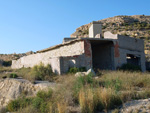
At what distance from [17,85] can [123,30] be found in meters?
35.2

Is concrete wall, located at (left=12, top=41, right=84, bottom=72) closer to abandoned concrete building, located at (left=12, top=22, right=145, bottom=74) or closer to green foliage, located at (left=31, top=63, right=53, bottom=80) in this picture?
abandoned concrete building, located at (left=12, top=22, right=145, bottom=74)

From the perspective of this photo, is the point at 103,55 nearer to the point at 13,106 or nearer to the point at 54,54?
the point at 54,54

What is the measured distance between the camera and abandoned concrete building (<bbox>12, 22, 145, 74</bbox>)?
553 inches

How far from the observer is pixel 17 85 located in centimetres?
1198

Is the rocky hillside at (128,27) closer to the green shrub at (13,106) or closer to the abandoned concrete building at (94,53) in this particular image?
the abandoned concrete building at (94,53)

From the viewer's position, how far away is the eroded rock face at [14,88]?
35.6ft

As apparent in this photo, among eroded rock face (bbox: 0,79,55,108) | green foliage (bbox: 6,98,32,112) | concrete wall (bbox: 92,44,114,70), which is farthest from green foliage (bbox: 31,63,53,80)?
concrete wall (bbox: 92,44,114,70)

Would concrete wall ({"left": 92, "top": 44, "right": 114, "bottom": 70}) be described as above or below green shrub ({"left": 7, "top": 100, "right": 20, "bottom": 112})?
above

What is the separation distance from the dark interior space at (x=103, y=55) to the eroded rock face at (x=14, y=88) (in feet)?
24.7

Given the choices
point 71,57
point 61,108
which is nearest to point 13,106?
point 61,108

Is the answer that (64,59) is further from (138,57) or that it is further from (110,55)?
(138,57)

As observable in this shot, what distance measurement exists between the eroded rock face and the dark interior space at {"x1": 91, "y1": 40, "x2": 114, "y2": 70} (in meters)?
7.53

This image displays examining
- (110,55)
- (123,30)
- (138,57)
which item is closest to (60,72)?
(110,55)

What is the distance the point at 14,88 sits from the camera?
39.2 ft
